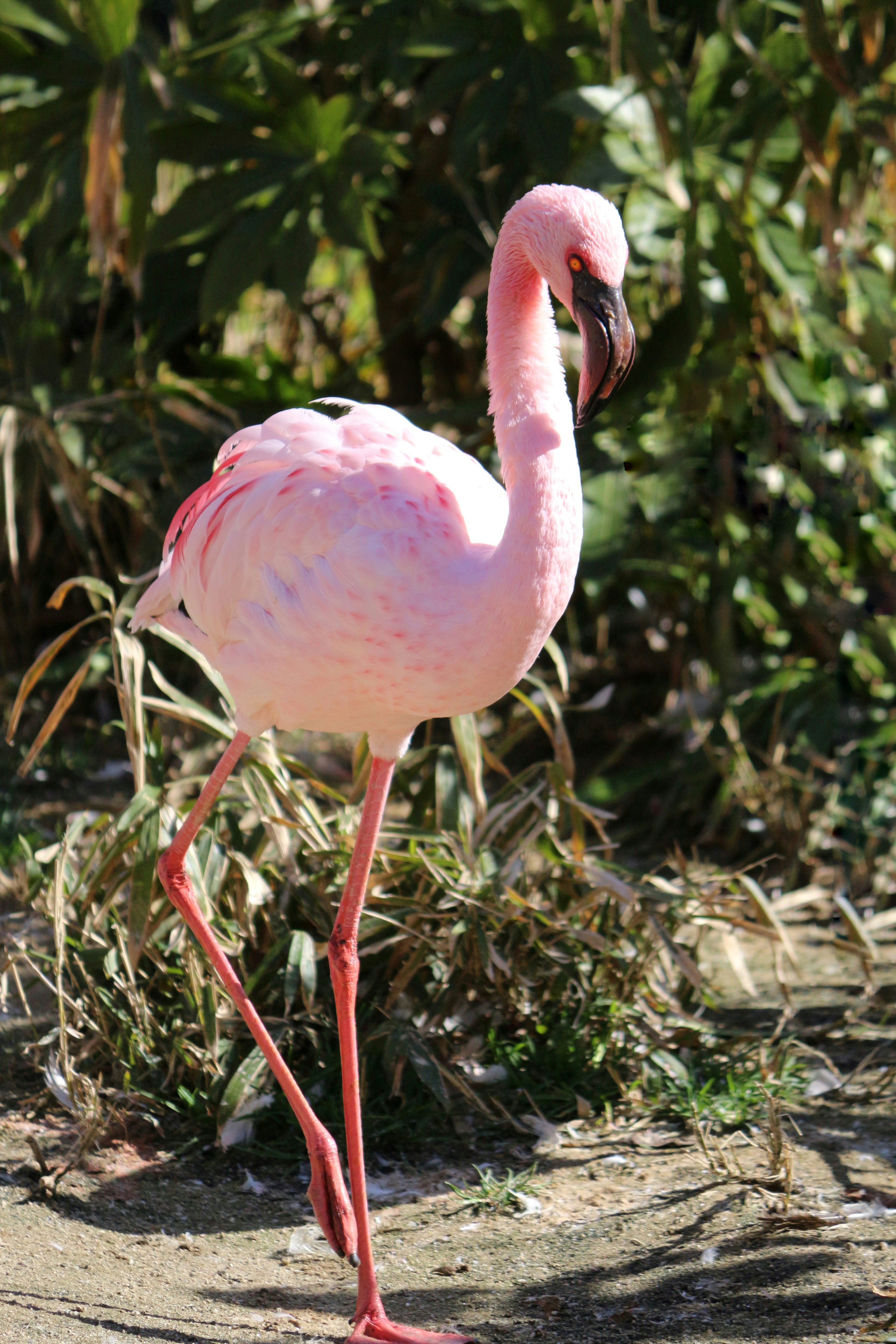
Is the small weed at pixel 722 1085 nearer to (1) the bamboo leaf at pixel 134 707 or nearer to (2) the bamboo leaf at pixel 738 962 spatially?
(2) the bamboo leaf at pixel 738 962

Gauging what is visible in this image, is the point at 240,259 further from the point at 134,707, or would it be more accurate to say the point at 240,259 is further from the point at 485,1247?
the point at 485,1247

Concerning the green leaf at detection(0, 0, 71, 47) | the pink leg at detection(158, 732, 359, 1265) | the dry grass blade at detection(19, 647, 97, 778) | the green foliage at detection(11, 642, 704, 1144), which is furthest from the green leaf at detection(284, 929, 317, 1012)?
the green leaf at detection(0, 0, 71, 47)

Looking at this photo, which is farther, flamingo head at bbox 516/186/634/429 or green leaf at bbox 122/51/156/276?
green leaf at bbox 122/51/156/276

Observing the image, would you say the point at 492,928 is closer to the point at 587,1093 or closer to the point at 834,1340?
the point at 587,1093

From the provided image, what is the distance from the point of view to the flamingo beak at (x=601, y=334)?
7.22ft

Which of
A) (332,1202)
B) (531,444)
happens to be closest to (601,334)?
(531,444)

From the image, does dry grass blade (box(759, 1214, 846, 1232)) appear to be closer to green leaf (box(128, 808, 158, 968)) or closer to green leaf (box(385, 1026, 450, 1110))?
green leaf (box(385, 1026, 450, 1110))

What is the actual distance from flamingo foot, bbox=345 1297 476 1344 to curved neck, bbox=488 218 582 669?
1174 millimetres

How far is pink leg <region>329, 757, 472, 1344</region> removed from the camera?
7.63ft

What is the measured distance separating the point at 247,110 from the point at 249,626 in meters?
2.32

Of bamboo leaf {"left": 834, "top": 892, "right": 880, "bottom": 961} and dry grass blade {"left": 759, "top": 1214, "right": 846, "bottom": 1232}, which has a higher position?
bamboo leaf {"left": 834, "top": 892, "right": 880, "bottom": 961}

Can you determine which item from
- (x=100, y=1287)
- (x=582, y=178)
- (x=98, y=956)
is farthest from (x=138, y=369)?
(x=100, y=1287)

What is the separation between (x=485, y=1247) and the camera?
2.62 metres

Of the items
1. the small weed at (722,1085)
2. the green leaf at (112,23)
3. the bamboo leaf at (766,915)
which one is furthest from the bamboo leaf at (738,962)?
the green leaf at (112,23)
